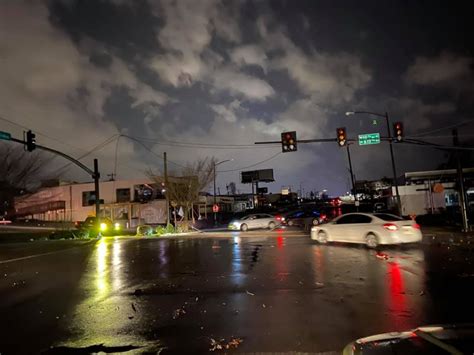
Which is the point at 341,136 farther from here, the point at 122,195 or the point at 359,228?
the point at 122,195

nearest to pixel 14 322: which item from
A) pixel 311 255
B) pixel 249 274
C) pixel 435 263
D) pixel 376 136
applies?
pixel 249 274

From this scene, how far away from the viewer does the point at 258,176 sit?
10588 cm

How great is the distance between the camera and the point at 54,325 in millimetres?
6707

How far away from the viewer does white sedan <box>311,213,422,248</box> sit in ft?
51.2

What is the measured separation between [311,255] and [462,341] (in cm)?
1133

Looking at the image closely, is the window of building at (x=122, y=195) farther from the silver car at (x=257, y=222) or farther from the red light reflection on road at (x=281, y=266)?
the red light reflection on road at (x=281, y=266)

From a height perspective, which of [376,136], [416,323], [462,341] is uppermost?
[376,136]

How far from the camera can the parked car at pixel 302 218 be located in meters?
33.6

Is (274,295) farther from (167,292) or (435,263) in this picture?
(435,263)

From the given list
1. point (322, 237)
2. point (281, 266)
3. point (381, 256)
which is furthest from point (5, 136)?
point (381, 256)

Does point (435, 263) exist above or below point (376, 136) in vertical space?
below

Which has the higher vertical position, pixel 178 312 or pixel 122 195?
pixel 122 195

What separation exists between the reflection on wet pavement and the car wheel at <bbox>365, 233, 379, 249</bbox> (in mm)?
2415

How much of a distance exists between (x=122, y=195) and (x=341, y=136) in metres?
42.7
